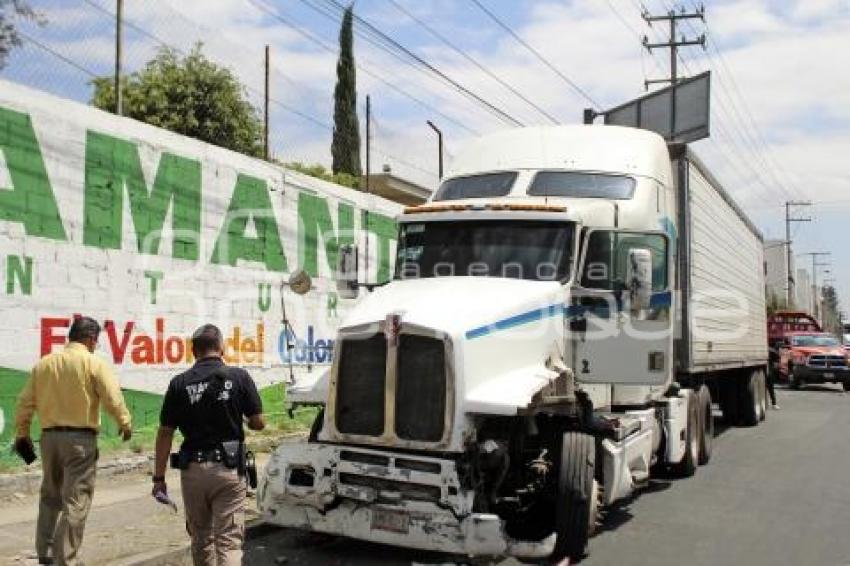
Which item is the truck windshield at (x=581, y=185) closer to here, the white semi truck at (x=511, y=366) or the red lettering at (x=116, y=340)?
the white semi truck at (x=511, y=366)

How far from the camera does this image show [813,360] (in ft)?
97.0

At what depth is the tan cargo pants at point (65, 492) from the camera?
242 inches

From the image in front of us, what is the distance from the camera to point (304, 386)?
753cm

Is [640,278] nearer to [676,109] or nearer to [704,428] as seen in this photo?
[704,428]

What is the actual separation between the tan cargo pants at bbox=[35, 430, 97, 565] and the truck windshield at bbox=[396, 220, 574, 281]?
337cm

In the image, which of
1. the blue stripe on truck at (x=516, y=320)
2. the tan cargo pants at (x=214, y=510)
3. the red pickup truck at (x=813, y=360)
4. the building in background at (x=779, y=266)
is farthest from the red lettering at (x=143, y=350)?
the building in background at (x=779, y=266)

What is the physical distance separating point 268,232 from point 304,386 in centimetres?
664

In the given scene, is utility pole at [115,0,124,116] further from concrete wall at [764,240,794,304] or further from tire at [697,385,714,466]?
concrete wall at [764,240,794,304]

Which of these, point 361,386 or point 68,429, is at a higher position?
point 361,386

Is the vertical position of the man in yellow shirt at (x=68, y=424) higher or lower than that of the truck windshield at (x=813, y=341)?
lower

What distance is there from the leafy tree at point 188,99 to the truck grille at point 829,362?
1908 cm

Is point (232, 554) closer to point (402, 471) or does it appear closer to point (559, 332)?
point (402, 471)

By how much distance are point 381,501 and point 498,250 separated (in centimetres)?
267

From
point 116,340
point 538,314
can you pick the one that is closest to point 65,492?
point 538,314
